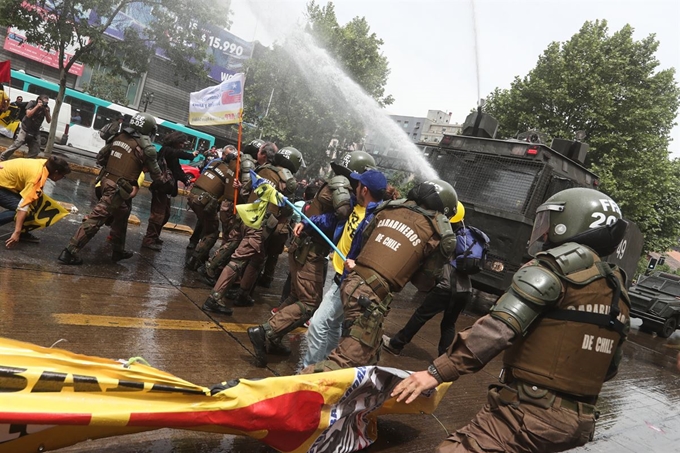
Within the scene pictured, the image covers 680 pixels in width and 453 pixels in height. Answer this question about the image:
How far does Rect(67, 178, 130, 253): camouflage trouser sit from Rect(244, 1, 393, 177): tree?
19.2 m

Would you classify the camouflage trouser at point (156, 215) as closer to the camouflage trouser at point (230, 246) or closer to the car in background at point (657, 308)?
the camouflage trouser at point (230, 246)

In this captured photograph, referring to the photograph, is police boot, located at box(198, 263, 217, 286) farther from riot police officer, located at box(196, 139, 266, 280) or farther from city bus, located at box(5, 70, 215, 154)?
city bus, located at box(5, 70, 215, 154)

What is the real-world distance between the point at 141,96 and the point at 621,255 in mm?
32340

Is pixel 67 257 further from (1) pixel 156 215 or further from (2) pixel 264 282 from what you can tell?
(2) pixel 264 282

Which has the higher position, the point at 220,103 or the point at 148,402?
the point at 220,103

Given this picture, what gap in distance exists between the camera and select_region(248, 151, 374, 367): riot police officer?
3.88m

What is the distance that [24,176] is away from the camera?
16.9 feet

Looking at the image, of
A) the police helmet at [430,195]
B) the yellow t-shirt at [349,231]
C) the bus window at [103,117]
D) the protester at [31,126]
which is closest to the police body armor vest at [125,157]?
the yellow t-shirt at [349,231]

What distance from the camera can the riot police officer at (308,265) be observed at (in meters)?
3.88

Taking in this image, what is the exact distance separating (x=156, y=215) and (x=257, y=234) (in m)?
2.73

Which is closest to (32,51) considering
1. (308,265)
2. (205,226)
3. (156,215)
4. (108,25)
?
(108,25)

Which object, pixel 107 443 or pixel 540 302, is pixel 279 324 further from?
pixel 540 302

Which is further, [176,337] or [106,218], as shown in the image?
[106,218]

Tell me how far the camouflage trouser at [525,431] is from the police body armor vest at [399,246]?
1072mm
